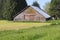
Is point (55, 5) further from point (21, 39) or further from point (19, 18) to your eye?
point (21, 39)

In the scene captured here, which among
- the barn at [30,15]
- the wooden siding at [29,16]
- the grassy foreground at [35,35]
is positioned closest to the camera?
the grassy foreground at [35,35]

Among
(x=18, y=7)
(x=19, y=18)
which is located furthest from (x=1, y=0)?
(x=19, y=18)

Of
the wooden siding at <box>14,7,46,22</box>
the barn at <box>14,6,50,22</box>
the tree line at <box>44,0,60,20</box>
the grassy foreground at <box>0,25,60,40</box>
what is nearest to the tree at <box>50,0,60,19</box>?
the tree line at <box>44,0,60,20</box>

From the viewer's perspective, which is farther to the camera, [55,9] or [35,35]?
[55,9]

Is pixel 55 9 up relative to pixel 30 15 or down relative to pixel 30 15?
up

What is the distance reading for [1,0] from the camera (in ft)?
269

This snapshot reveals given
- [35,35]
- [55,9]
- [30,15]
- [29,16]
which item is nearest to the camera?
[35,35]

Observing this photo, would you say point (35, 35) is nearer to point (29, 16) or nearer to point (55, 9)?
point (29, 16)

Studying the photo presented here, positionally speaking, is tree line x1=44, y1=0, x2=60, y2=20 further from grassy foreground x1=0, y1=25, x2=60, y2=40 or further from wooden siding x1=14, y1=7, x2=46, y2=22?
grassy foreground x1=0, y1=25, x2=60, y2=40

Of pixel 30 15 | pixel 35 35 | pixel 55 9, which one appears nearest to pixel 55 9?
pixel 55 9

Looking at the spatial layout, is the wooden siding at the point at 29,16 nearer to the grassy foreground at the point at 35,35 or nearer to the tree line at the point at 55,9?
the tree line at the point at 55,9

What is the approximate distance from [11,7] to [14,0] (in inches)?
82.7

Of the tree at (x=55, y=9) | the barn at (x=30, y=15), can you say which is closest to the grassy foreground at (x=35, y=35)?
the barn at (x=30, y=15)

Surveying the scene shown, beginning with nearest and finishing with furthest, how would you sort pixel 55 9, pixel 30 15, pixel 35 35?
pixel 35 35
pixel 30 15
pixel 55 9
